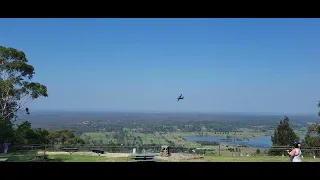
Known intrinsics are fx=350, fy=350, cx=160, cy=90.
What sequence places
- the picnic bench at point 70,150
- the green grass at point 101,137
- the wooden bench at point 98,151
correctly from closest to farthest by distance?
1. the wooden bench at point 98,151
2. the picnic bench at point 70,150
3. the green grass at point 101,137

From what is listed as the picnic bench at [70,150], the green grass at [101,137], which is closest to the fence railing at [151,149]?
the picnic bench at [70,150]

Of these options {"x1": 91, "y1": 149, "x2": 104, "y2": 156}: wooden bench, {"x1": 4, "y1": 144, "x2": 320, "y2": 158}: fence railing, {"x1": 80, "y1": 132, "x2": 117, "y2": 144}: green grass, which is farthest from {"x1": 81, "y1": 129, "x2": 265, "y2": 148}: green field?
{"x1": 91, "y1": 149, "x2": 104, "y2": 156}: wooden bench

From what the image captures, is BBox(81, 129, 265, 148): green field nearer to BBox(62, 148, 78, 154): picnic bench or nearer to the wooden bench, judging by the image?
BBox(62, 148, 78, 154): picnic bench

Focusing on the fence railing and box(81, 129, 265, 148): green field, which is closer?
the fence railing

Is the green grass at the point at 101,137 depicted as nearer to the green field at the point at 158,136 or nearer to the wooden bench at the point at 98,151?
the green field at the point at 158,136

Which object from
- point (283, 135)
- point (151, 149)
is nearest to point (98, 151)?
point (151, 149)
